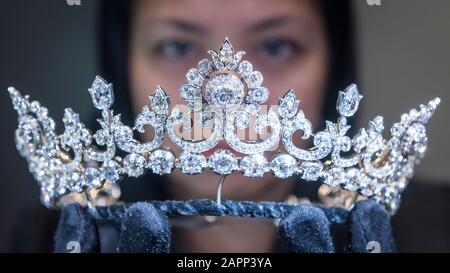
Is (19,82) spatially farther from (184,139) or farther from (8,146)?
(184,139)

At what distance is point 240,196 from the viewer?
998 millimetres

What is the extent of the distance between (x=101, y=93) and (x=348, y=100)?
370 millimetres

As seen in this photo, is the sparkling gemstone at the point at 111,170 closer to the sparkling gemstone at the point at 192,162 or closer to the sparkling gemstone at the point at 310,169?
the sparkling gemstone at the point at 192,162

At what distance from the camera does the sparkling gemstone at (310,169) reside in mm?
765

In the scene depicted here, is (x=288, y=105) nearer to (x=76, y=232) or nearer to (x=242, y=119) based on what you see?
(x=242, y=119)

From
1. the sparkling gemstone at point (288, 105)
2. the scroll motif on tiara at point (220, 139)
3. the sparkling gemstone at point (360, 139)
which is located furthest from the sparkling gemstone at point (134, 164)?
the sparkling gemstone at point (360, 139)

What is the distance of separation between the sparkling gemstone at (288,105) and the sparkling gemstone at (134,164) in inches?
8.8

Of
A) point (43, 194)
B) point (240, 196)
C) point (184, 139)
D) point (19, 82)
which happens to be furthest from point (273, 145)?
point (19, 82)

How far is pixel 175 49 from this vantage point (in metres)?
0.92

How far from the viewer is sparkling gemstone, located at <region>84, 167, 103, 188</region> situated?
2.62 ft

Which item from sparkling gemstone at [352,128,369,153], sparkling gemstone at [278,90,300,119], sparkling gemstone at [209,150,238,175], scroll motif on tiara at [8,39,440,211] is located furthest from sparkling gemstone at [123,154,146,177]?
sparkling gemstone at [352,128,369,153]

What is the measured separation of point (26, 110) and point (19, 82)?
0.25 m

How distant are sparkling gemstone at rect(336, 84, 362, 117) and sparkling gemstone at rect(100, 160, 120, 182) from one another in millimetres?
354

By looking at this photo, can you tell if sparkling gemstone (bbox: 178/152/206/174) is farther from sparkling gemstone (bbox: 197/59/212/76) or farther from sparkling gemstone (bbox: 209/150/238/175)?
sparkling gemstone (bbox: 197/59/212/76)
